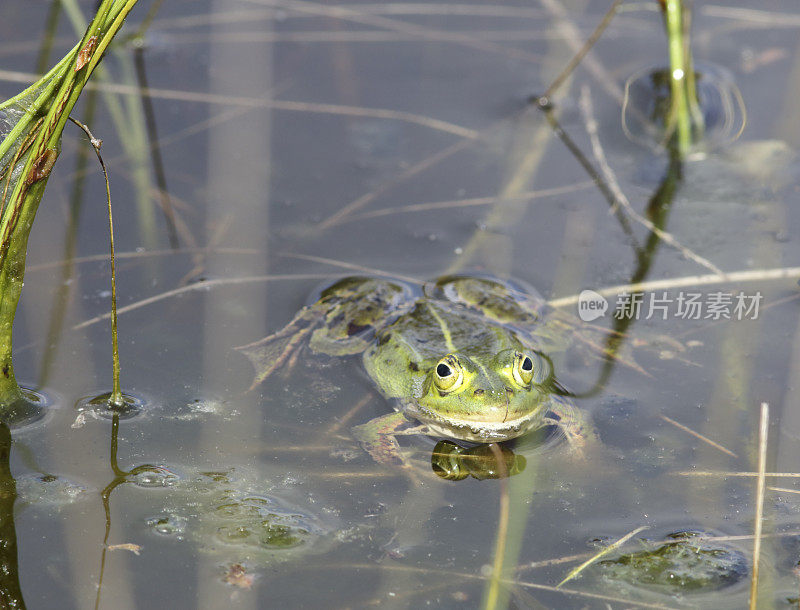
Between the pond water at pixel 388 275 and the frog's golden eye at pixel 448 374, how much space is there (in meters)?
0.26

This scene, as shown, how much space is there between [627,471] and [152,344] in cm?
218

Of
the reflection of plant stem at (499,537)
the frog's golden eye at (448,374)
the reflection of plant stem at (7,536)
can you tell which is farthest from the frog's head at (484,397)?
the reflection of plant stem at (7,536)

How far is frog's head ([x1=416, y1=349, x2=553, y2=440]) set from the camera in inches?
131

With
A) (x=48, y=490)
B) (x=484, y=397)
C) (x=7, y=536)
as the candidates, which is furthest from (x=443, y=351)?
(x=7, y=536)

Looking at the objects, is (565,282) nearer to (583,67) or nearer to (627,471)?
→ (627,471)

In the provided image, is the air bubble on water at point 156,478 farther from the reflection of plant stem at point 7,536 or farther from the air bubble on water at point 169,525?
the reflection of plant stem at point 7,536

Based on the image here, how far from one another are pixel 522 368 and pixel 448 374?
0.31 meters

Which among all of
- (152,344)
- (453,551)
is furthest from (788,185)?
(152,344)

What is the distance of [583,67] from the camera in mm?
5879

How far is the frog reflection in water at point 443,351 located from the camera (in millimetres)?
3383

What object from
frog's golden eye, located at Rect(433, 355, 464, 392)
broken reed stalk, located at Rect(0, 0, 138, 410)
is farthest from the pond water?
broken reed stalk, located at Rect(0, 0, 138, 410)

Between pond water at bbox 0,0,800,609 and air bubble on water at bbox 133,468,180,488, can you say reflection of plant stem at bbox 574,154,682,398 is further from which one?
air bubble on water at bbox 133,468,180,488

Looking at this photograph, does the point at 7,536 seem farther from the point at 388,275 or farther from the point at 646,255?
the point at 646,255

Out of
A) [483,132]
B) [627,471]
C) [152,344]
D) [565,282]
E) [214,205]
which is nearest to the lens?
[627,471]
